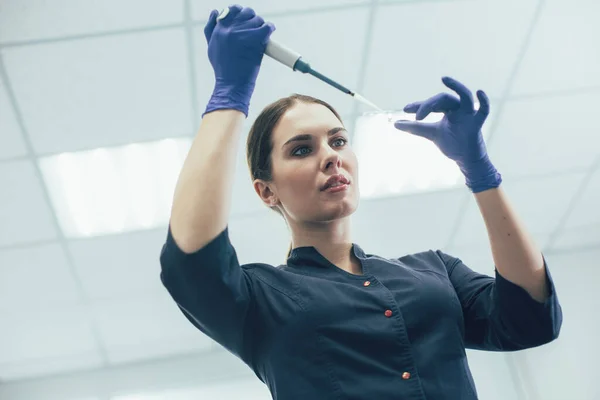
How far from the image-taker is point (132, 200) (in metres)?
3.02

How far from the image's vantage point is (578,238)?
4.10 m

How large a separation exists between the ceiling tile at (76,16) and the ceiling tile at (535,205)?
2060 millimetres

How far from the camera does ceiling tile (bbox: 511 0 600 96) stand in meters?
2.60

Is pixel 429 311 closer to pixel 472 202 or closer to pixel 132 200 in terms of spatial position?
pixel 132 200

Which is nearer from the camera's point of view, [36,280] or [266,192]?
[266,192]

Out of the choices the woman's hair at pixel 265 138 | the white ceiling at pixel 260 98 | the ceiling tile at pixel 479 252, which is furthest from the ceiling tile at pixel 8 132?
the ceiling tile at pixel 479 252

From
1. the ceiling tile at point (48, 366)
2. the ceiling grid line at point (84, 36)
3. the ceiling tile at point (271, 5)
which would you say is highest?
the ceiling tile at point (271, 5)

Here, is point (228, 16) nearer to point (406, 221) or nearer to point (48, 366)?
point (406, 221)

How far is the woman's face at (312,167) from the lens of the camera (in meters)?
1.05

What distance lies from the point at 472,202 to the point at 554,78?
89cm

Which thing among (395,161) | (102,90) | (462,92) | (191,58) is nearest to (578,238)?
(395,161)

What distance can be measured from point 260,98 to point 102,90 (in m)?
0.67

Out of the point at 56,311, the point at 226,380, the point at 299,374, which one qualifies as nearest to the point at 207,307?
the point at 299,374

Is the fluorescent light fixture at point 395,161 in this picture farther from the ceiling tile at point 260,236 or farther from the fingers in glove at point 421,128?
the fingers in glove at point 421,128
